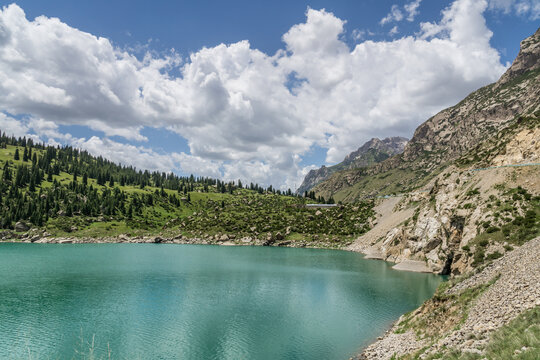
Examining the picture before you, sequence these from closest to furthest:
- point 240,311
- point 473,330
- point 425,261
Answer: point 473,330
point 240,311
point 425,261

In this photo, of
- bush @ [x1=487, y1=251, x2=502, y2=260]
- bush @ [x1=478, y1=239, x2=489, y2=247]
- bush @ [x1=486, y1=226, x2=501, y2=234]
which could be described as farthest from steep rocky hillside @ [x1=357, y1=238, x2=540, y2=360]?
bush @ [x1=486, y1=226, x2=501, y2=234]

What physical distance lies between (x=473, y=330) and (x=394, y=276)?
57.7 metres

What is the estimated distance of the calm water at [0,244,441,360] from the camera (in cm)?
3016

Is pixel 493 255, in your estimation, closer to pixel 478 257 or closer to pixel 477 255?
pixel 478 257

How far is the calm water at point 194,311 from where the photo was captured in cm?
3016

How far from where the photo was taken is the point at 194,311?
4244 cm

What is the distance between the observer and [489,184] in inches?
2918

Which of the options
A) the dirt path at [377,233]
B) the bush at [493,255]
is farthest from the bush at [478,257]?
the dirt path at [377,233]

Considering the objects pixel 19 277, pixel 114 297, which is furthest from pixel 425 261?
pixel 19 277

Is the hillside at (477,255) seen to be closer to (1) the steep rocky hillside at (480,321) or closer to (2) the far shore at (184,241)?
(1) the steep rocky hillside at (480,321)

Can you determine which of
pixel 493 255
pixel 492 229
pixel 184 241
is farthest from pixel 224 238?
pixel 493 255

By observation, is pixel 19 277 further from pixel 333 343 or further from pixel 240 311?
pixel 333 343

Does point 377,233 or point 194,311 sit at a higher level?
point 377,233

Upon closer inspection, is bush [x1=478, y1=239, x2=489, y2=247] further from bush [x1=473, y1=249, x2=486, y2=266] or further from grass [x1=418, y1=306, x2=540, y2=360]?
grass [x1=418, y1=306, x2=540, y2=360]
